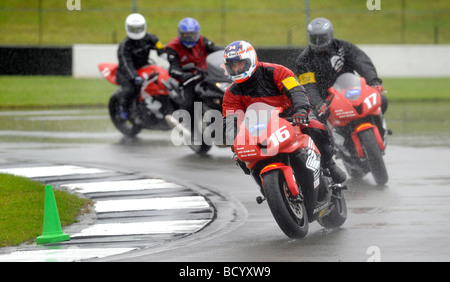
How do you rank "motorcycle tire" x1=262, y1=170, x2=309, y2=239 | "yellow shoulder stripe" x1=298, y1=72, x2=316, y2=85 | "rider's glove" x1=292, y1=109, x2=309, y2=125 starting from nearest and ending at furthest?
"motorcycle tire" x1=262, y1=170, x2=309, y2=239 → "rider's glove" x1=292, y1=109, x2=309, y2=125 → "yellow shoulder stripe" x1=298, y1=72, x2=316, y2=85

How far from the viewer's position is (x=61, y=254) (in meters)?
8.20

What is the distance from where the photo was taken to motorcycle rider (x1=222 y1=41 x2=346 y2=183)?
8789 millimetres

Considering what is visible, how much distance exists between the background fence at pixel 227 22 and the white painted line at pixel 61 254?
34579 millimetres

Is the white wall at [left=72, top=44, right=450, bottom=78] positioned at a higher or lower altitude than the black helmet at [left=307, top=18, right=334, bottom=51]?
lower

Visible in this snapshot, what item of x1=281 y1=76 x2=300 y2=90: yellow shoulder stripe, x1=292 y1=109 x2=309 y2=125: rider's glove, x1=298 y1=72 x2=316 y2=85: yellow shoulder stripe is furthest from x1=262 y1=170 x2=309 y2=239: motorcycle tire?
x1=298 y1=72 x2=316 y2=85: yellow shoulder stripe

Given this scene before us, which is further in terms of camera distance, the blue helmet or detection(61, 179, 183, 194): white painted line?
the blue helmet

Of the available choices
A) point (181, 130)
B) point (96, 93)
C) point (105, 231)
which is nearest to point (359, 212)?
point (105, 231)

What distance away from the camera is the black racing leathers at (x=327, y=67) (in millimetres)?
11672

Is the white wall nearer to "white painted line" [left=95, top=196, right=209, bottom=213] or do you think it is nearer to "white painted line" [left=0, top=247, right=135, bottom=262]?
"white painted line" [left=95, top=196, right=209, bottom=213]

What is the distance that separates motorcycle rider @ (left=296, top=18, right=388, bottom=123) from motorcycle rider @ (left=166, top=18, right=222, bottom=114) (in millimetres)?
3984

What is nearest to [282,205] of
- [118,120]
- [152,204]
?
[152,204]

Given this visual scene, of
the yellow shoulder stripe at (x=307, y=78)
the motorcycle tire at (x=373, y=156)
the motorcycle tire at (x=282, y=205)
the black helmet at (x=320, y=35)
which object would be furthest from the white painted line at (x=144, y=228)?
the black helmet at (x=320, y=35)

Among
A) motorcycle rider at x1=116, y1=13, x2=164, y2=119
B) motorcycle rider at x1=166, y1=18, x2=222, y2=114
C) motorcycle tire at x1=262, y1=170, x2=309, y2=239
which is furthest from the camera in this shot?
motorcycle rider at x1=116, y1=13, x2=164, y2=119

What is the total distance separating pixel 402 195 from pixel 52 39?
34360 millimetres
